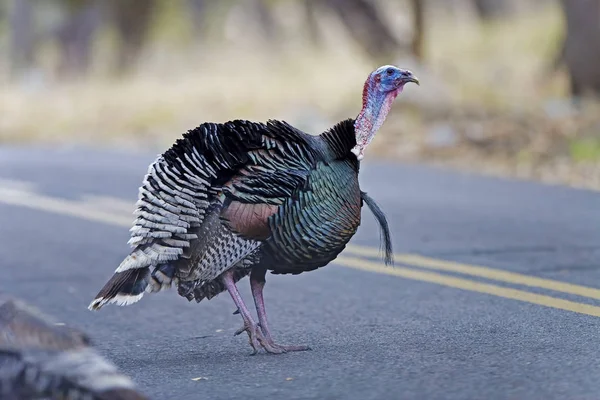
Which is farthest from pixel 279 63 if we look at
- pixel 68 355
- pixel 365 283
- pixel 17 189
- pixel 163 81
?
pixel 68 355

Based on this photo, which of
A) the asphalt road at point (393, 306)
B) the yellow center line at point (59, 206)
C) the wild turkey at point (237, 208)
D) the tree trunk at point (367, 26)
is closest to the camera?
the asphalt road at point (393, 306)

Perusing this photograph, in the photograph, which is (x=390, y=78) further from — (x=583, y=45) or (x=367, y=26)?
(x=367, y=26)

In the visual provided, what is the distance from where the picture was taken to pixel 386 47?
2188 centimetres

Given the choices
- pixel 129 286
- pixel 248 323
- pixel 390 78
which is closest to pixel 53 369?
pixel 129 286

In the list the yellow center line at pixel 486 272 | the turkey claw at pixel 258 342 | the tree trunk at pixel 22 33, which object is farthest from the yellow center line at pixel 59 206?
the tree trunk at pixel 22 33

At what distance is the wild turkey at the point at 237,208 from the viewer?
5859 millimetres

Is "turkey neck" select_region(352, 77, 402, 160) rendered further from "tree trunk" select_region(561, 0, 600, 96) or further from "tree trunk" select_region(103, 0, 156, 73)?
"tree trunk" select_region(103, 0, 156, 73)

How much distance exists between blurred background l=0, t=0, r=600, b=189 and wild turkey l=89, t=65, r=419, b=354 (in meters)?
7.37

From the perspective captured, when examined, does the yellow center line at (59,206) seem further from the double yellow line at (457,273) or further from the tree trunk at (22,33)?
the tree trunk at (22,33)

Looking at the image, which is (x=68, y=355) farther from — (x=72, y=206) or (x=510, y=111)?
(x=510, y=111)

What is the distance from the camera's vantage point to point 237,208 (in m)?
5.93

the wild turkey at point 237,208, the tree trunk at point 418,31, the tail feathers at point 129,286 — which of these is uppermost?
the tree trunk at point 418,31

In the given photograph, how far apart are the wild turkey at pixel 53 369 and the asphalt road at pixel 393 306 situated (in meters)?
1.22

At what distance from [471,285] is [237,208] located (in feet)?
7.97
